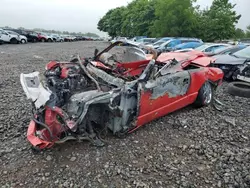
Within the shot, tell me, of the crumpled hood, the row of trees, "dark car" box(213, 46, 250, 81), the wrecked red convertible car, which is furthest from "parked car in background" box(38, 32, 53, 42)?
the wrecked red convertible car

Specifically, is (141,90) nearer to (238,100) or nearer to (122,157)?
(122,157)

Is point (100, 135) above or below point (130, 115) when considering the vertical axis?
below

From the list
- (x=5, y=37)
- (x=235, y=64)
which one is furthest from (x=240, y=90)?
(x=5, y=37)

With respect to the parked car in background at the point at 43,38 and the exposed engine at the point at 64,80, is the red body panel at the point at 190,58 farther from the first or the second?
the parked car in background at the point at 43,38

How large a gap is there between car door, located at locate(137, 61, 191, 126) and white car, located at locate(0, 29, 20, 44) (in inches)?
902

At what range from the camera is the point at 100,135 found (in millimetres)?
3607

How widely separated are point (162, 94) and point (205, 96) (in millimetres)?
1495

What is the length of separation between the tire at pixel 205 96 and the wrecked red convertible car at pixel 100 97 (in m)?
0.02

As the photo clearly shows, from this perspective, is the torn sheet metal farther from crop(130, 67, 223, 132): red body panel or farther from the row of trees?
the row of trees

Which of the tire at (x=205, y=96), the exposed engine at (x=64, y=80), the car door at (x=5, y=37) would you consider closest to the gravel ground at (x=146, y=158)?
the tire at (x=205, y=96)

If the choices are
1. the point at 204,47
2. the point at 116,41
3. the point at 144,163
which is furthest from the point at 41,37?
the point at 144,163

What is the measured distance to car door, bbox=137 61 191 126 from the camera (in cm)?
352

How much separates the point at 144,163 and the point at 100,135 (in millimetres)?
905

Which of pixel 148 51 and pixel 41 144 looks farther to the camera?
pixel 148 51
